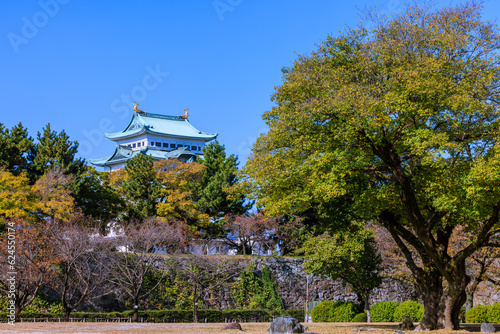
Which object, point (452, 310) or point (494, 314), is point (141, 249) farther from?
point (494, 314)

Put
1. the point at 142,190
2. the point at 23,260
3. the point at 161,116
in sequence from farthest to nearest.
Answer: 1. the point at 161,116
2. the point at 142,190
3. the point at 23,260

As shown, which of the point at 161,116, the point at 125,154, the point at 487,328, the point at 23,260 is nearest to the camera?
the point at 487,328

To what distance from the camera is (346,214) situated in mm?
16969

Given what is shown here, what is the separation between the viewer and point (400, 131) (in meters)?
13.2

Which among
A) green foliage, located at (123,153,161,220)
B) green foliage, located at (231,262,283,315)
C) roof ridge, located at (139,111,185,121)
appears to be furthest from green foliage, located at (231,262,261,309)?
roof ridge, located at (139,111,185,121)

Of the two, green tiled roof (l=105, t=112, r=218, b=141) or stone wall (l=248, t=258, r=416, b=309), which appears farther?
green tiled roof (l=105, t=112, r=218, b=141)

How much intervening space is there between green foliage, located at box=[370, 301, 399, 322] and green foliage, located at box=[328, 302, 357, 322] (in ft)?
3.85

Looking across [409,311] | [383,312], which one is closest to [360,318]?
→ [383,312]

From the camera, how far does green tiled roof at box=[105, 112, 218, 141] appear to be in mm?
53750

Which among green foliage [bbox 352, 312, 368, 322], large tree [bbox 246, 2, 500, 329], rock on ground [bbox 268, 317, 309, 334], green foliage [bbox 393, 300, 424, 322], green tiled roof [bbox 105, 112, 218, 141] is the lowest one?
green foliage [bbox 352, 312, 368, 322]

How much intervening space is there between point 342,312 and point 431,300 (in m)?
13.0

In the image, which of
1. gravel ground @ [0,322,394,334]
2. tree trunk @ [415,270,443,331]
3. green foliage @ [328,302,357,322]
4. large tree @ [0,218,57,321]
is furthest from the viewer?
green foliage @ [328,302,357,322]

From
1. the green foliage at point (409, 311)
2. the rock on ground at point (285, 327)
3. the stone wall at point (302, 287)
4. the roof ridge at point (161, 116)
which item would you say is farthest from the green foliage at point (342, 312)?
the roof ridge at point (161, 116)

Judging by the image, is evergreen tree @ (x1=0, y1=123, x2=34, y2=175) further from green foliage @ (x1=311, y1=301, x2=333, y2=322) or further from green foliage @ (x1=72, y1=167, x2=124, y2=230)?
green foliage @ (x1=311, y1=301, x2=333, y2=322)
